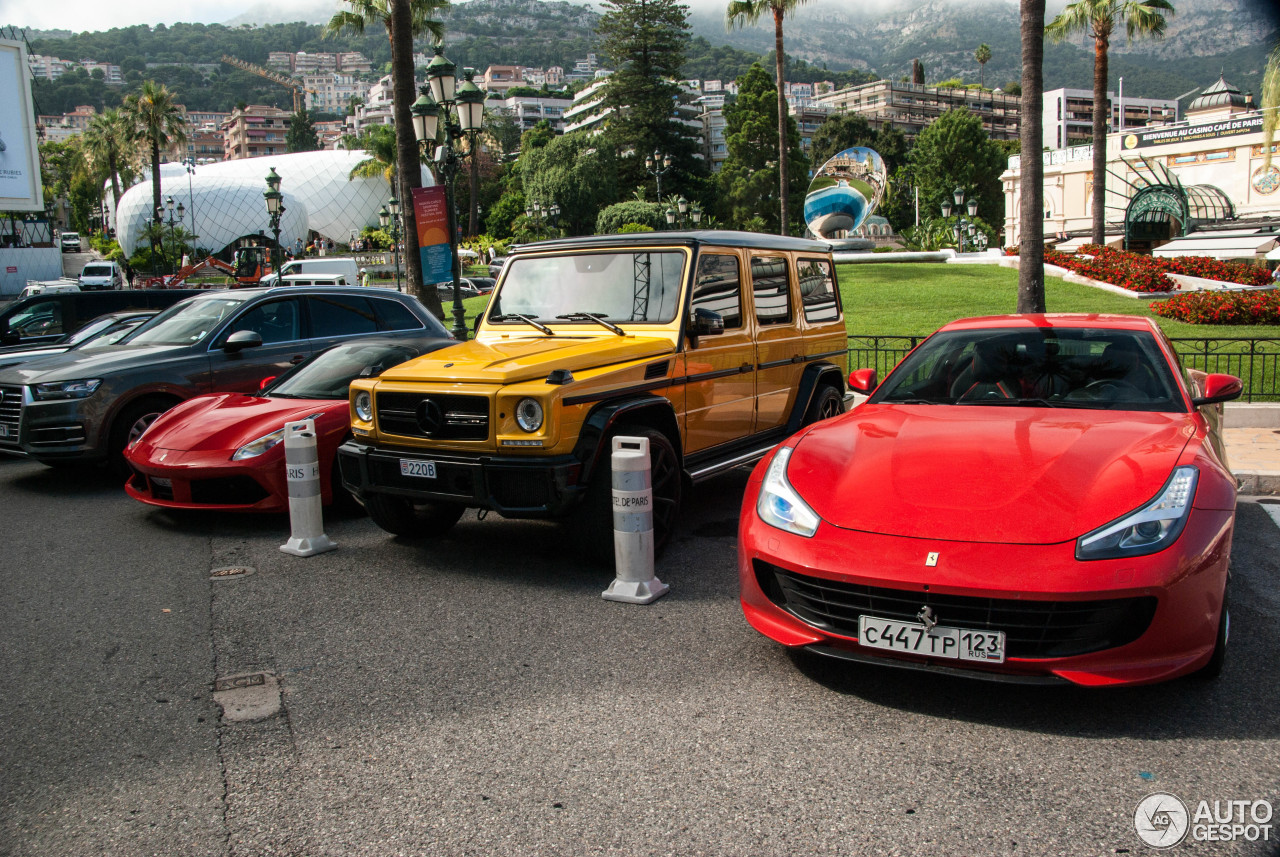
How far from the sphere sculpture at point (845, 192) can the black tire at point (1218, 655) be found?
192 feet

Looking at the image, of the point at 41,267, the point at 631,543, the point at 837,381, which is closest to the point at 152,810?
the point at 631,543

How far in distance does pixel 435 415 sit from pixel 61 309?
1038 cm

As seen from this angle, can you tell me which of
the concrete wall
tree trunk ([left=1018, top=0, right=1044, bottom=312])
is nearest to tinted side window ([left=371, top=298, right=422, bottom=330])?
tree trunk ([left=1018, top=0, right=1044, bottom=312])

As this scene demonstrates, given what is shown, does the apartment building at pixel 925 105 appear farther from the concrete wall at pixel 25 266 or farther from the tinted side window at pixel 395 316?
the tinted side window at pixel 395 316

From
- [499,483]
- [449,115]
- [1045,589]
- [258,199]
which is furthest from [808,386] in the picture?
[258,199]

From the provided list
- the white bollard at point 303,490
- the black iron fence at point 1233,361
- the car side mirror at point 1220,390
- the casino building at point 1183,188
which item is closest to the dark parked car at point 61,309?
the white bollard at point 303,490

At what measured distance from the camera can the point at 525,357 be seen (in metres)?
5.57

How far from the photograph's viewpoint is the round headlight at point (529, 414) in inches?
202

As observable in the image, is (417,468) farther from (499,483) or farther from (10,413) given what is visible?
(10,413)

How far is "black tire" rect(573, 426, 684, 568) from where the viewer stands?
5367 millimetres

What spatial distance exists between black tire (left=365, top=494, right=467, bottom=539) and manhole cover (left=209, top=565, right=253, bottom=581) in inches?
32.6

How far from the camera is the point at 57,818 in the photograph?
301cm

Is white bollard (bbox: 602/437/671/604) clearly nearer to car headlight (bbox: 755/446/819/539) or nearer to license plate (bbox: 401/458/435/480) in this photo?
car headlight (bbox: 755/446/819/539)

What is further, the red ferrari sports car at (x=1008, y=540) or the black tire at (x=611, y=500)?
the black tire at (x=611, y=500)
